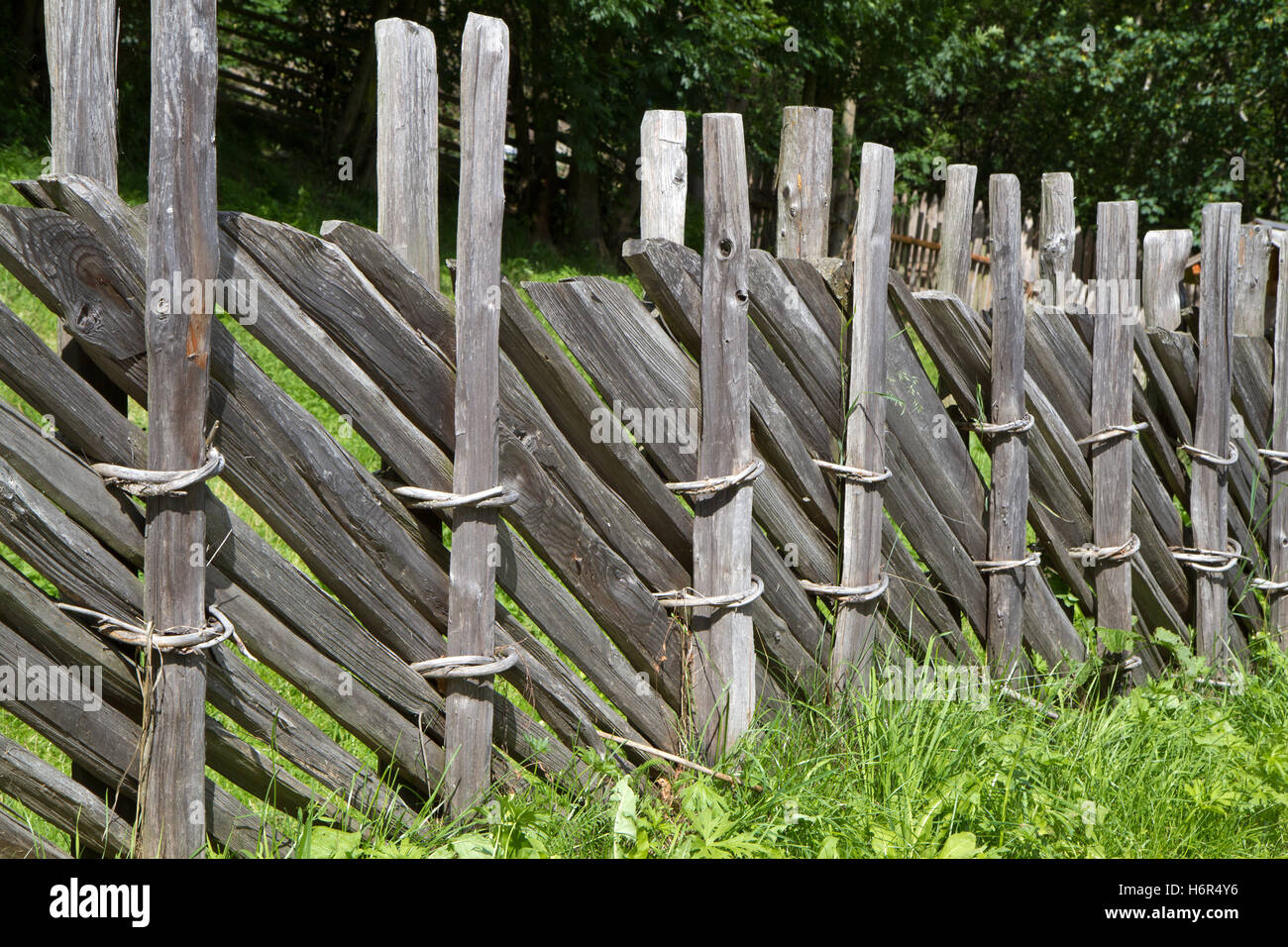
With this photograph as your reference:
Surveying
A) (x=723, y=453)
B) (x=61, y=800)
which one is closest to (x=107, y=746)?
(x=61, y=800)

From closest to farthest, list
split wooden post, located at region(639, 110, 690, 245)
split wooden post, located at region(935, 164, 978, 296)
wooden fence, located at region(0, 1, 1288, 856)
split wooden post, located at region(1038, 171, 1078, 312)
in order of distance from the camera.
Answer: wooden fence, located at region(0, 1, 1288, 856) → split wooden post, located at region(639, 110, 690, 245) → split wooden post, located at region(935, 164, 978, 296) → split wooden post, located at region(1038, 171, 1078, 312)

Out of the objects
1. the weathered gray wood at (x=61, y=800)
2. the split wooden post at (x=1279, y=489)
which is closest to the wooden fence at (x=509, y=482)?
the weathered gray wood at (x=61, y=800)

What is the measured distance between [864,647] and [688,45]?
1055 centimetres

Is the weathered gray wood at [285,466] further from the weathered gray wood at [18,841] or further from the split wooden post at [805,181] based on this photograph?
the split wooden post at [805,181]

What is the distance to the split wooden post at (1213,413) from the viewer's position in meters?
4.04

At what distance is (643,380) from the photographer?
105 inches

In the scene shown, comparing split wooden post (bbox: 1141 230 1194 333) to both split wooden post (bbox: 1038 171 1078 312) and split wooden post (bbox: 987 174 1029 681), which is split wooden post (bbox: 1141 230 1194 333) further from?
split wooden post (bbox: 987 174 1029 681)

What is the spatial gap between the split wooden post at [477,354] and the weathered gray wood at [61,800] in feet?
2.34

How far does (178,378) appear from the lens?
199 centimetres

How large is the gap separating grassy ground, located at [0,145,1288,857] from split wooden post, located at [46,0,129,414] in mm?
1402

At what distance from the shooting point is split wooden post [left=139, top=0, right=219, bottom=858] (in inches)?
76.8

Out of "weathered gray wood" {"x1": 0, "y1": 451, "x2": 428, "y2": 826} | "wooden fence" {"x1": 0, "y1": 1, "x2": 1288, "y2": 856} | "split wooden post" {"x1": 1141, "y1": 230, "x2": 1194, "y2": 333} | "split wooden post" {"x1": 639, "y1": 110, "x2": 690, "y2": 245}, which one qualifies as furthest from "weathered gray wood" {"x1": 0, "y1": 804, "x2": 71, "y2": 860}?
"split wooden post" {"x1": 1141, "y1": 230, "x2": 1194, "y2": 333}

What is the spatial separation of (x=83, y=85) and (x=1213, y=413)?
4.00m

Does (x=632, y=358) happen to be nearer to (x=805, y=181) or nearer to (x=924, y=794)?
(x=805, y=181)
